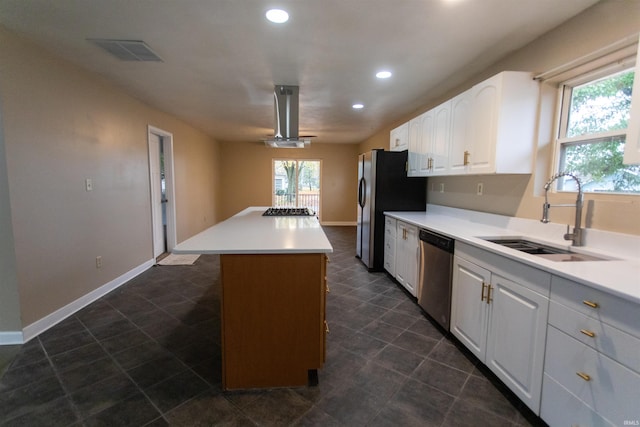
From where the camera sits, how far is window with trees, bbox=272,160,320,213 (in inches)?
324

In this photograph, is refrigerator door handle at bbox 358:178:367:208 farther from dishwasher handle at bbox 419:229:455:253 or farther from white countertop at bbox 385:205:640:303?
dishwasher handle at bbox 419:229:455:253

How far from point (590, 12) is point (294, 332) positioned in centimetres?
280

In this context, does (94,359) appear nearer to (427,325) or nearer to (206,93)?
(427,325)

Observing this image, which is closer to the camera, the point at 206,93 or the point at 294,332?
the point at 294,332

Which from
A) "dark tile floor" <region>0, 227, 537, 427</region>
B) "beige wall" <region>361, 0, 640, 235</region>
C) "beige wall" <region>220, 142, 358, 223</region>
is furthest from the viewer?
"beige wall" <region>220, 142, 358, 223</region>

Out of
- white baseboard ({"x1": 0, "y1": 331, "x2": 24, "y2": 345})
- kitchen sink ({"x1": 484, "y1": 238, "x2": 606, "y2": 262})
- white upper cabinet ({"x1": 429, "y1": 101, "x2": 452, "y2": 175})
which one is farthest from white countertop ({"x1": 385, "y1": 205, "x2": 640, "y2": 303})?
white baseboard ({"x1": 0, "y1": 331, "x2": 24, "y2": 345})

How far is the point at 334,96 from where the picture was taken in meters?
3.76

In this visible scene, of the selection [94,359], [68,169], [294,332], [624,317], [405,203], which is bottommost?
[94,359]

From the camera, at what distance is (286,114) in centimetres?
339


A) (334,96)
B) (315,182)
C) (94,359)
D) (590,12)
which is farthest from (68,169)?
(315,182)

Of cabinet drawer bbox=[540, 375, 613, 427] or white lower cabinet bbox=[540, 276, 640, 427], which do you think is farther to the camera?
cabinet drawer bbox=[540, 375, 613, 427]

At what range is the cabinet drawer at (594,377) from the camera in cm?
106

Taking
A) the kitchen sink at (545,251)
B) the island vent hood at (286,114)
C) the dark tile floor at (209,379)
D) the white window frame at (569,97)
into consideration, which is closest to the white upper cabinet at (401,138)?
the island vent hood at (286,114)

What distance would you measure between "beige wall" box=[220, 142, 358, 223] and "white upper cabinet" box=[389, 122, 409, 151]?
377 cm
